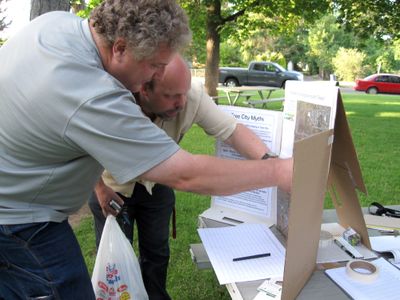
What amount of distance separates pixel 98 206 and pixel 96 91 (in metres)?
1.12

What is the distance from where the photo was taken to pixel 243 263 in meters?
1.35

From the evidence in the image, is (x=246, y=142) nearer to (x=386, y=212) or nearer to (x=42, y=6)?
(x=386, y=212)

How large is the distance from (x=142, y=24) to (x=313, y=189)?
62 centimetres

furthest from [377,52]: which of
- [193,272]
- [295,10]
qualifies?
[193,272]

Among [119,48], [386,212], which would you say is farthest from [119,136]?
[386,212]

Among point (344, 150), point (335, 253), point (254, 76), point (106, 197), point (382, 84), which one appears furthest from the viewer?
point (382, 84)

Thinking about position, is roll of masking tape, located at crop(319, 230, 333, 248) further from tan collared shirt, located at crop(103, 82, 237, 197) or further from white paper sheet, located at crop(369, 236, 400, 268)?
tan collared shirt, located at crop(103, 82, 237, 197)

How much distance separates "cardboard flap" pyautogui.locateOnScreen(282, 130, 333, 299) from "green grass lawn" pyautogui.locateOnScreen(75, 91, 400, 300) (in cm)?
157

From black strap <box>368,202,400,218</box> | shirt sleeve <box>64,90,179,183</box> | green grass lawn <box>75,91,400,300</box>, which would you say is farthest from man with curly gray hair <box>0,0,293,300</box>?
green grass lawn <box>75,91,400,300</box>

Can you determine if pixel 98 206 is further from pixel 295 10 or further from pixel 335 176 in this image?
pixel 295 10

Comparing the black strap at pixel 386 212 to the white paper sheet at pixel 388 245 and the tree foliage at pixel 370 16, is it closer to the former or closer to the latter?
the white paper sheet at pixel 388 245

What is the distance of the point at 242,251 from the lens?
143 cm

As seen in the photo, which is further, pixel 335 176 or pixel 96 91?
pixel 335 176

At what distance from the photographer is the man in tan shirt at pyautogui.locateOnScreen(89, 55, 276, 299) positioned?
1567mm
